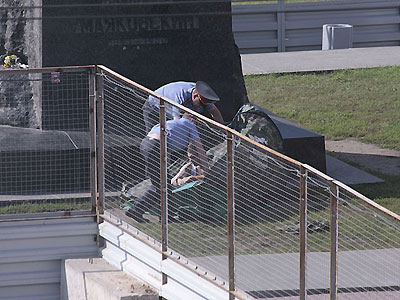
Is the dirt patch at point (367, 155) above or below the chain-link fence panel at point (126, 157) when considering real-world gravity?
below

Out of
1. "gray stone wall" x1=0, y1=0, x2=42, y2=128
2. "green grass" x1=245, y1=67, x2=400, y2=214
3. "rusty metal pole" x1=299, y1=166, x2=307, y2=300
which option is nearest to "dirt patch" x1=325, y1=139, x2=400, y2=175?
"green grass" x1=245, y1=67, x2=400, y2=214

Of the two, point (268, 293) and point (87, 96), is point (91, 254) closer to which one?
point (87, 96)

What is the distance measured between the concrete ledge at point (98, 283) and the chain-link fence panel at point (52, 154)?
527 mm

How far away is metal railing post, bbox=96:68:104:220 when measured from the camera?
7637mm

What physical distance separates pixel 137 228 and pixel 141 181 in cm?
42

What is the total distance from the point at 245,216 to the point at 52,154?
2451 mm

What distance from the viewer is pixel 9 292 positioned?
25.5 feet

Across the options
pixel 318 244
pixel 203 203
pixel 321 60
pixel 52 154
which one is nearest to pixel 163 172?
pixel 203 203

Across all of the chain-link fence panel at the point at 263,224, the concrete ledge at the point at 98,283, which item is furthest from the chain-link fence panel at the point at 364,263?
the concrete ledge at the point at 98,283

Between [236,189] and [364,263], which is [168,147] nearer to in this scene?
[236,189]

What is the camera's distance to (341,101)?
14203 millimetres

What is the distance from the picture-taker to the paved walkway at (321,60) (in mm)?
16777

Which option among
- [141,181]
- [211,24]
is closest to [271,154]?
[141,181]

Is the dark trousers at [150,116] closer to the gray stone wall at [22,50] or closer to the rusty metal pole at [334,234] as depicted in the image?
the rusty metal pole at [334,234]
